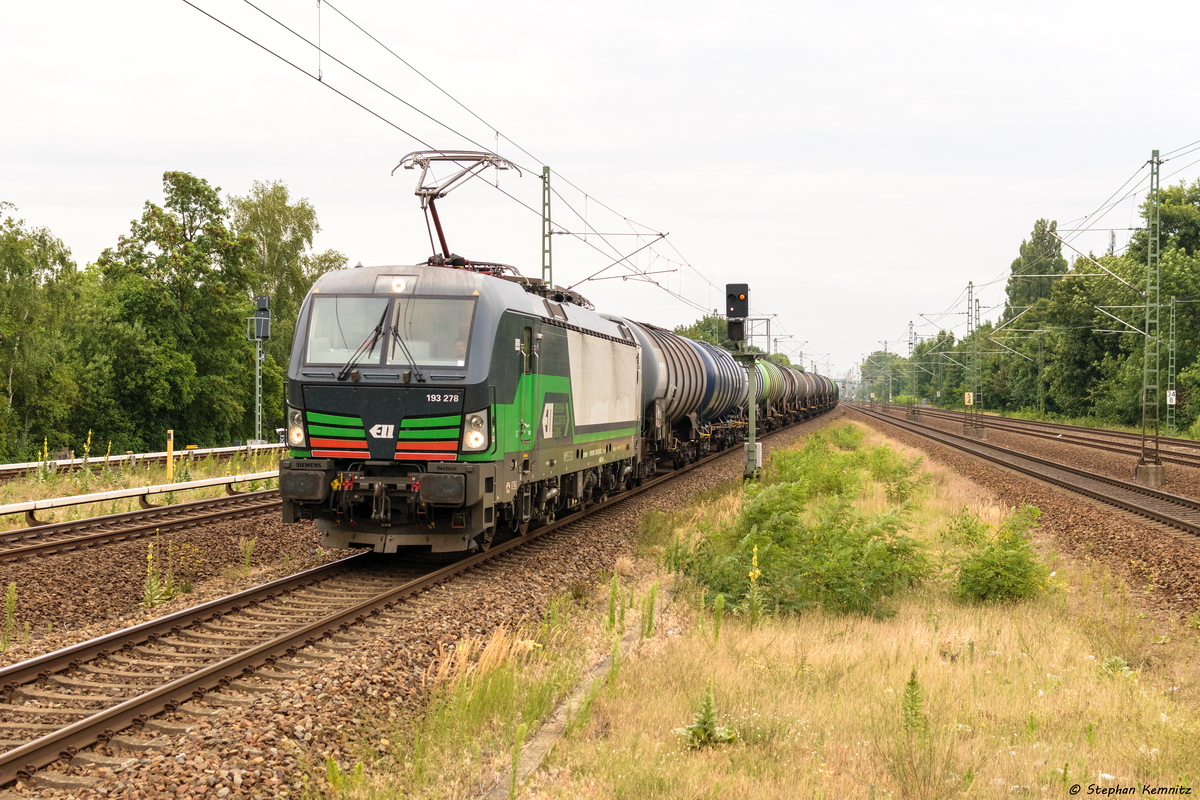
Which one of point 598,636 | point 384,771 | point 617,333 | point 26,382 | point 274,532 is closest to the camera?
point 384,771

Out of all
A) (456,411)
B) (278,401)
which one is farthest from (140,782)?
(278,401)

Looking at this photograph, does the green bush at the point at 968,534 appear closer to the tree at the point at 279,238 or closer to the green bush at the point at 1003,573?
the green bush at the point at 1003,573

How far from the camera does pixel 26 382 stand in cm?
3675

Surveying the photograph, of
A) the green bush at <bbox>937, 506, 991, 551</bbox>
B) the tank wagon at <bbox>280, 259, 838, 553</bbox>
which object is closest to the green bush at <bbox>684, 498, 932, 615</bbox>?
the green bush at <bbox>937, 506, 991, 551</bbox>

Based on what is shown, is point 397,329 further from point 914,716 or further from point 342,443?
point 914,716

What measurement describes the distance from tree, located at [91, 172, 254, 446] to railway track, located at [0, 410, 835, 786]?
118 ft

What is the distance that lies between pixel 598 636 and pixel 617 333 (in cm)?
1015

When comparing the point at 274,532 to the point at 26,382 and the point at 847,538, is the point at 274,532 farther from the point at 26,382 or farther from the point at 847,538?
the point at 26,382

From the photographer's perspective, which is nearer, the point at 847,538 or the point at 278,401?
the point at 847,538

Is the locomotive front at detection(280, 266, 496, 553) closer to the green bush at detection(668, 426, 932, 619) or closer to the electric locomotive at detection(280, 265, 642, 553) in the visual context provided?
the electric locomotive at detection(280, 265, 642, 553)

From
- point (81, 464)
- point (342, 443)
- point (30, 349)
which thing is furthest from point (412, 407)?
point (30, 349)

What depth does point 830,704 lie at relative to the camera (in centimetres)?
677

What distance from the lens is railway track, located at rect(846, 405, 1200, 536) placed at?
16781mm

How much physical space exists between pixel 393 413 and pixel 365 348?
886 millimetres
